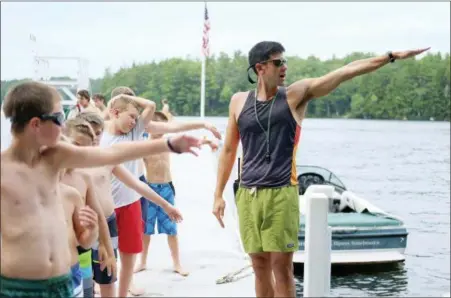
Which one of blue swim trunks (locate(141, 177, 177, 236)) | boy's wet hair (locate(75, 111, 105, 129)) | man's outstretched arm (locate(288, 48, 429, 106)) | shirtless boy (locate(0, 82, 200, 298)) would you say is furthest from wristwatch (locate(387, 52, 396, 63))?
blue swim trunks (locate(141, 177, 177, 236))

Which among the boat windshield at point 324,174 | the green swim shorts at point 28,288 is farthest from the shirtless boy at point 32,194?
the boat windshield at point 324,174

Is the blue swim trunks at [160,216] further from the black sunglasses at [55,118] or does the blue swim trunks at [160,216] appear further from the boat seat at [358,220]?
the boat seat at [358,220]

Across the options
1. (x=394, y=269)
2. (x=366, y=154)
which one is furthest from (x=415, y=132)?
(x=394, y=269)

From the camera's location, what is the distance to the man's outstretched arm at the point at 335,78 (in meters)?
4.42

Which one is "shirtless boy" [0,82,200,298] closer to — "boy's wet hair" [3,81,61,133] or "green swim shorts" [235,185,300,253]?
"boy's wet hair" [3,81,61,133]

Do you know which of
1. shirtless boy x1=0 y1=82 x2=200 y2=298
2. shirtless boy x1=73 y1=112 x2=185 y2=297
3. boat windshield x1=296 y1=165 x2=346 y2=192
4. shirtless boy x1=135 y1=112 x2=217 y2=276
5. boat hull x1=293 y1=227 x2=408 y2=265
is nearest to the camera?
shirtless boy x1=0 y1=82 x2=200 y2=298

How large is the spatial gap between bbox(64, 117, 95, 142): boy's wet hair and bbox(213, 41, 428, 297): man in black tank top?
1.00 metres

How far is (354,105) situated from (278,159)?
100 metres

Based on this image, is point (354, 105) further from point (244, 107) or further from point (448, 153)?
point (244, 107)

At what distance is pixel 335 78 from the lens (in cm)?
450

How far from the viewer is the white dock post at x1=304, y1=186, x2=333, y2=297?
4.38 m

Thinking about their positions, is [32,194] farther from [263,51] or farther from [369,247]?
[369,247]

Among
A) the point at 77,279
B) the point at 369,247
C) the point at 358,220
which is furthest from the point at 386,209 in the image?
the point at 77,279

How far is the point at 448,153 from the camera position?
78375 millimetres
